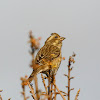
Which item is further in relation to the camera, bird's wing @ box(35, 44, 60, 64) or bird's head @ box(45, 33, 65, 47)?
bird's head @ box(45, 33, 65, 47)

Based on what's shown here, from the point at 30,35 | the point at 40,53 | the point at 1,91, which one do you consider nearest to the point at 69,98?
the point at 1,91

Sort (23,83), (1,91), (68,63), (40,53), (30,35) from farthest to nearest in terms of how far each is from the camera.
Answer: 1. (40,53)
2. (68,63)
3. (1,91)
4. (23,83)
5. (30,35)

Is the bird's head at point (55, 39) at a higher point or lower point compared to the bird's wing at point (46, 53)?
higher

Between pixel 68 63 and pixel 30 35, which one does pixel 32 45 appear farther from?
pixel 68 63

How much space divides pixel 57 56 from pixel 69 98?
5835 mm

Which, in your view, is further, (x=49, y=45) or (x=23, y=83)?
(x=49, y=45)

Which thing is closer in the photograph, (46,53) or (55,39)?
(46,53)

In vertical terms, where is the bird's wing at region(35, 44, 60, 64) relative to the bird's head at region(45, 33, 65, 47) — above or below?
below

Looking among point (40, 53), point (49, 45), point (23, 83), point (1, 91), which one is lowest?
point (23, 83)

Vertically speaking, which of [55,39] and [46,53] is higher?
[55,39]

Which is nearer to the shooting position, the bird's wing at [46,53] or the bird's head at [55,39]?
the bird's wing at [46,53]

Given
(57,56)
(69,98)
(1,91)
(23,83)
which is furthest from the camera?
(57,56)

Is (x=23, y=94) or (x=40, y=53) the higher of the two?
(x=40, y=53)

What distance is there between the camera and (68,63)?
2945 mm
